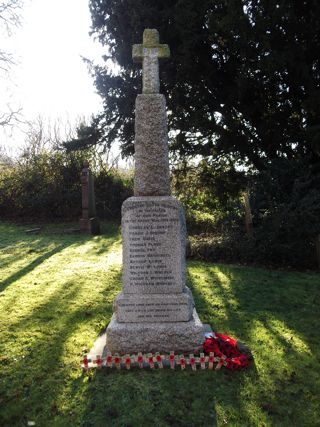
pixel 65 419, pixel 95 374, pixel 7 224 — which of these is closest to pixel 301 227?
pixel 95 374

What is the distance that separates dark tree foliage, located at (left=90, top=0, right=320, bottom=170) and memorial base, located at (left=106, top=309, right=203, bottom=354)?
6352 millimetres

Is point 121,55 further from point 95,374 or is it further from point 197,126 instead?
point 95,374

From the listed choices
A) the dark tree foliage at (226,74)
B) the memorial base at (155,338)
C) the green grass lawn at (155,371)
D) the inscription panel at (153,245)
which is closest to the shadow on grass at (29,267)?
the green grass lawn at (155,371)

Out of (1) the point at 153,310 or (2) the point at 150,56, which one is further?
(2) the point at 150,56

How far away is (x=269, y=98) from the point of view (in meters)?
10.5

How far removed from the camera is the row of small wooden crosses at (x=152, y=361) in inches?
153

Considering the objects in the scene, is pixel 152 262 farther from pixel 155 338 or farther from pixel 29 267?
pixel 29 267

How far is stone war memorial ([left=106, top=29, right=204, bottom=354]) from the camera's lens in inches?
164

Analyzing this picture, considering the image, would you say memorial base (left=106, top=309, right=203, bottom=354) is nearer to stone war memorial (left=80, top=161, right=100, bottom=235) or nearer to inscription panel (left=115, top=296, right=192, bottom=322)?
inscription panel (left=115, top=296, right=192, bottom=322)

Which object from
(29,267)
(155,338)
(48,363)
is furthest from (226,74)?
(48,363)

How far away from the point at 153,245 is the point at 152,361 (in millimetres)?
1256

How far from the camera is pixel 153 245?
421cm

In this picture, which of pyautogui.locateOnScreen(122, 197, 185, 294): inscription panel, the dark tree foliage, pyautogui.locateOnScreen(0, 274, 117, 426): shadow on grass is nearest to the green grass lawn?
pyautogui.locateOnScreen(0, 274, 117, 426): shadow on grass

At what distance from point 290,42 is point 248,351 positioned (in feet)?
25.2
